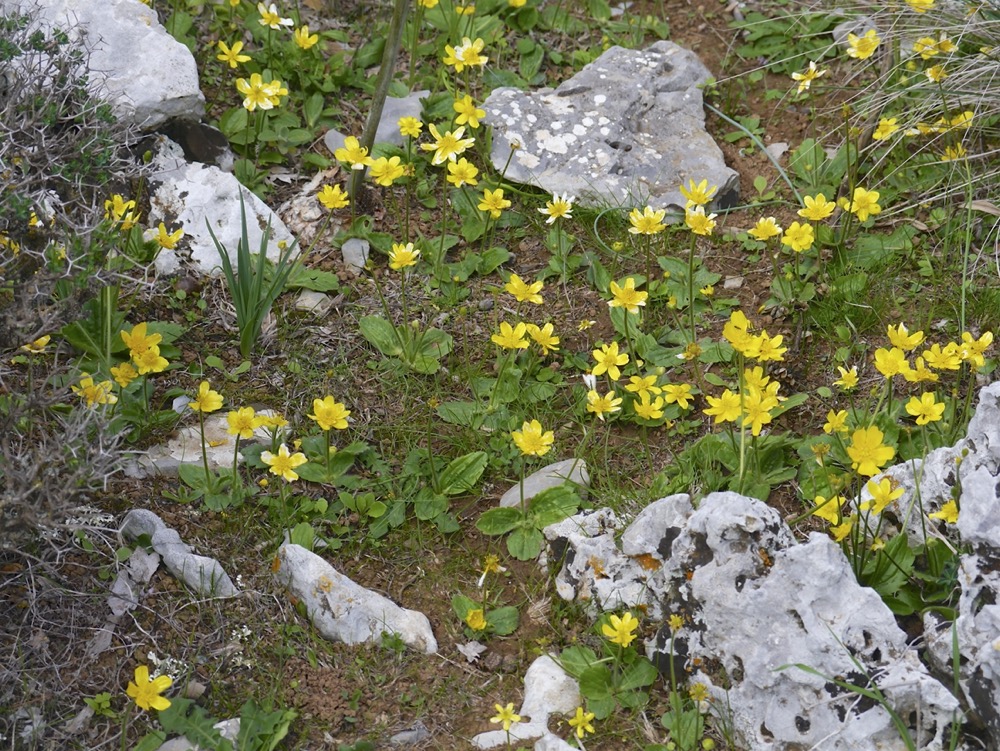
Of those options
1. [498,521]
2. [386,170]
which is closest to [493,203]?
[386,170]

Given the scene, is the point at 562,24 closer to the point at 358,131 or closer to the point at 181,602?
the point at 358,131

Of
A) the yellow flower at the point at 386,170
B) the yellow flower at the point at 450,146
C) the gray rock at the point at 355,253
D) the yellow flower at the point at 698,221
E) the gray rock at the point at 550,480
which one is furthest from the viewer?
the gray rock at the point at 355,253

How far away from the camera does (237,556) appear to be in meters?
2.88

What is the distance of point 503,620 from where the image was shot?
111 inches

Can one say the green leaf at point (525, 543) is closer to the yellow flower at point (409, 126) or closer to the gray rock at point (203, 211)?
→ the gray rock at point (203, 211)

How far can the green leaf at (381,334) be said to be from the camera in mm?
3447

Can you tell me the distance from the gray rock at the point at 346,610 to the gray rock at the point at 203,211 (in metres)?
1.25

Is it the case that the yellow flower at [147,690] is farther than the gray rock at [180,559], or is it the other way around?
the gray rock at [180,559]

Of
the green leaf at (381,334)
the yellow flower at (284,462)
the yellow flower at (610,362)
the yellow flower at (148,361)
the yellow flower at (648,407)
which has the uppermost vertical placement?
the yellow flower at (148,361)

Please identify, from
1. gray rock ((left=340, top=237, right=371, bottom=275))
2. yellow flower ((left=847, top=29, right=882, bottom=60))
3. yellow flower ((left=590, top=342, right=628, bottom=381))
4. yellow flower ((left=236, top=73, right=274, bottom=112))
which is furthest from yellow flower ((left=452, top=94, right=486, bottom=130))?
yellow flower ((left=847, top=29, right=882, bottom=60))

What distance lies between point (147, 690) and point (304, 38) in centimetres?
261

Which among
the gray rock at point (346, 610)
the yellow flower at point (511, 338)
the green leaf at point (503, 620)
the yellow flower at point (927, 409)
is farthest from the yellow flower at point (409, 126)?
the yellow flower at point (927, 409)

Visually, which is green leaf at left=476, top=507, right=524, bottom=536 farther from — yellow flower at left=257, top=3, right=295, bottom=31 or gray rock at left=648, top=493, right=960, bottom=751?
yellow flower at left=257, top=3, right=295, bottom=31

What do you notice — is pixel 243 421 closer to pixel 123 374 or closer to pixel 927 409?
pixel 123 374
